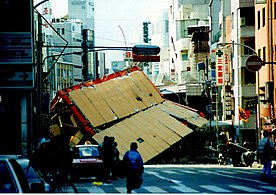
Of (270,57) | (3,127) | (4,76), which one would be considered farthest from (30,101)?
(270,57)

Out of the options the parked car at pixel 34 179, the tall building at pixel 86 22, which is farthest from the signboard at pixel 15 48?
the tall building at pixel 86 22

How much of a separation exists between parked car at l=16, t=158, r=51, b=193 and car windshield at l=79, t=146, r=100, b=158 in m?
12.1

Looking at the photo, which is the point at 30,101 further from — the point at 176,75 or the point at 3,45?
the point at 176,75

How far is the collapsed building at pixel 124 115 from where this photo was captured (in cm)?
2861

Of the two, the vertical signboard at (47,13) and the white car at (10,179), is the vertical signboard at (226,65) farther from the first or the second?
the white car at (10,179)

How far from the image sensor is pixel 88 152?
91.4 ft

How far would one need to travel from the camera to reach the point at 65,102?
37.0m

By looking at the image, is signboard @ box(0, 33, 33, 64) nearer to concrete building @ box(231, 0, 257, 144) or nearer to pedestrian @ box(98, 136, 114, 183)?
pedestrian @ box(98, 136, 114, 183)

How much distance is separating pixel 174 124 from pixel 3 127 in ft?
21.9

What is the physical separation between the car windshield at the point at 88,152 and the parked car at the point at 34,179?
476 inches

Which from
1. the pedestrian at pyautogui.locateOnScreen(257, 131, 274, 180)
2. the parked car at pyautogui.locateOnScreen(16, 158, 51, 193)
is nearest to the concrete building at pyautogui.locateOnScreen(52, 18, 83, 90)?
the pedestrian at pyautogui.locateOnScreen(257, 131, 274, 180)

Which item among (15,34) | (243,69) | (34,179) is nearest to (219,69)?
(243,69)

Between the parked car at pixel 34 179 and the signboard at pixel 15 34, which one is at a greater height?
the signboard at pixel 15 34

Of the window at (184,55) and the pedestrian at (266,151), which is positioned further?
the window at (184,55)
